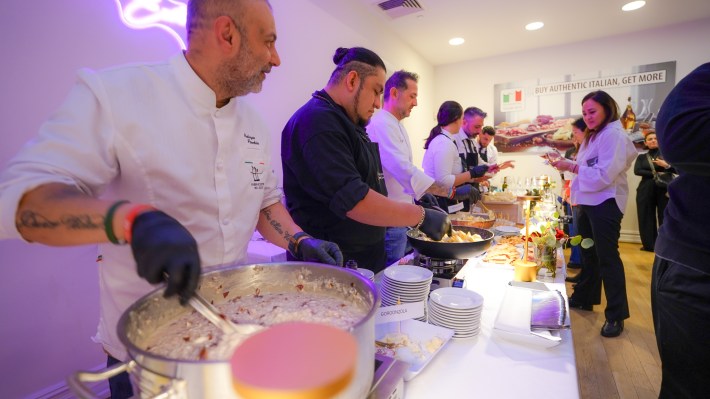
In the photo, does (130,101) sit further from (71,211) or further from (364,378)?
(364,378)

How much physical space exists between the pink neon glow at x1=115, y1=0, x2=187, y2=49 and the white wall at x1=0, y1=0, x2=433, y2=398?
4 centimetres

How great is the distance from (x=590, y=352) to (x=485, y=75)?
508 centimetres

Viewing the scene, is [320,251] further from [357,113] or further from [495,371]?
[357,113]

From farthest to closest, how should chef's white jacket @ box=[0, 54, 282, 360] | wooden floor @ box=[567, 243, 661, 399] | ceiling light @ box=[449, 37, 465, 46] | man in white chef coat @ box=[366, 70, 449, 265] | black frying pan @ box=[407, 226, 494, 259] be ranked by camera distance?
1. ceiling light @ box=[449, 37, 465, 46]
2. man in white chef coat @ box=[366, 70, 449, 265]
3. wooden floor @ box=[567, 243, 661, 399]
4. black frying pan @ box=[407, 226, 494, 259]
5. chef's white jacket @ box=[0, 54, 282, 360]

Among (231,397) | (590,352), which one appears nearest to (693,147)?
(231,397)

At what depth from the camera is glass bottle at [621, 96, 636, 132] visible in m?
5.22

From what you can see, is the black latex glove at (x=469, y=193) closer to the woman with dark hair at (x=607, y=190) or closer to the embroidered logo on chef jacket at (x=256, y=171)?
the woman with dark hair at (x=607, y=190)

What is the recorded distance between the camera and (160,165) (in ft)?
2.84

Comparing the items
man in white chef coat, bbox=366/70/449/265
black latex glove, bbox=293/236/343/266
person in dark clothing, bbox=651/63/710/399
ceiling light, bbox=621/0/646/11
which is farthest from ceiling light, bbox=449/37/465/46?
black latex glove, bbox=293/236/343/266

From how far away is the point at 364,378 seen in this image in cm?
48

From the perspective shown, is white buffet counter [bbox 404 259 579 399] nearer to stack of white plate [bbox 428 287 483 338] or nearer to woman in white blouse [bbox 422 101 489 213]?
stack of white plate [bbox 428 287 483 338]

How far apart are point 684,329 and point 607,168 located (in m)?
1.82

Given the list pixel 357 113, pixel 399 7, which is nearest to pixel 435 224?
pixel 357 113

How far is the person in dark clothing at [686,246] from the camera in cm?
102
